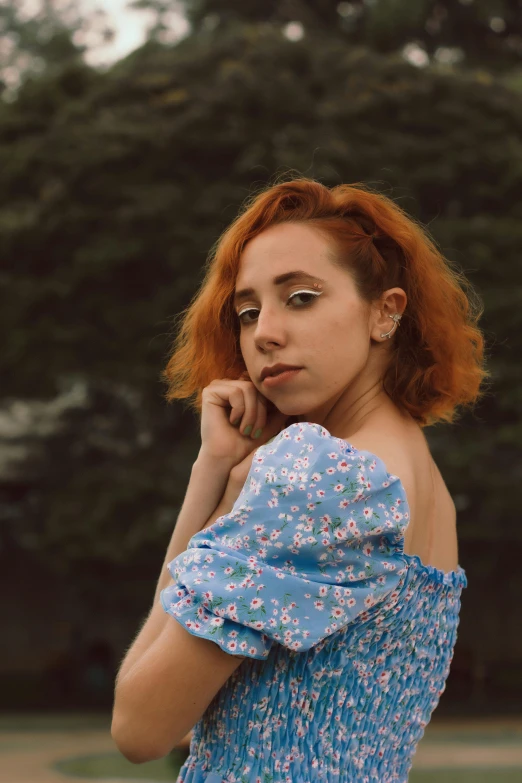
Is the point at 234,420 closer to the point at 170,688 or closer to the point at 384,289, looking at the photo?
the point at 384,289

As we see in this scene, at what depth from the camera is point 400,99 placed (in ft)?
51.5

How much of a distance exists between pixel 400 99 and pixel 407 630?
14.8m

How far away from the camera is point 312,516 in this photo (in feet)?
4.64

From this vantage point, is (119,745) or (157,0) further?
(157,0)

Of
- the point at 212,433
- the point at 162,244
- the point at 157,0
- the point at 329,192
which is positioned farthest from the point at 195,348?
the point at 157,0

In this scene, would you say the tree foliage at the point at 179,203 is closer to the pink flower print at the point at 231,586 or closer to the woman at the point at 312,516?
the woman at the point at 312,516

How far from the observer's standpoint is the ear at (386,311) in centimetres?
171

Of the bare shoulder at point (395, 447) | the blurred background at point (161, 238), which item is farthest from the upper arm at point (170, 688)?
the blurred background at point (161, 238)

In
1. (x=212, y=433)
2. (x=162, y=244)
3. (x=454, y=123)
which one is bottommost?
(x=212, y=433)

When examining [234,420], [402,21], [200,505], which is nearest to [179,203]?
[402,21]

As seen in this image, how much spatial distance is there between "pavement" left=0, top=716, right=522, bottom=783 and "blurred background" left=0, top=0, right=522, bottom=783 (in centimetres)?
16

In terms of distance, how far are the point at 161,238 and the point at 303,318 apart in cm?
1409

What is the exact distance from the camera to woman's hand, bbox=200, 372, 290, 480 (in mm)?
1739

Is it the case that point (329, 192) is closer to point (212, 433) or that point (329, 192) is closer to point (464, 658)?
point (212, 433)
